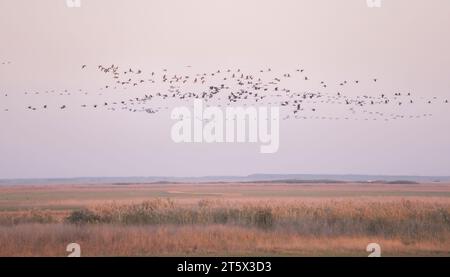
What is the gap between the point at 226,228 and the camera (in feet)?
53.9

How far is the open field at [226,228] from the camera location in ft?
49.4

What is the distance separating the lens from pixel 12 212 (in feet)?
60.8

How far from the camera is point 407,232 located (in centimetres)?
1642

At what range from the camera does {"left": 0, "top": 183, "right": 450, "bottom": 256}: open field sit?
15.1 metres

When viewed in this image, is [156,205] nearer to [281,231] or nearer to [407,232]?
[281,231]

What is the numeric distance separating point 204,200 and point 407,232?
5.80 m

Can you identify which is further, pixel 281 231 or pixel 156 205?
pixel 156 205
